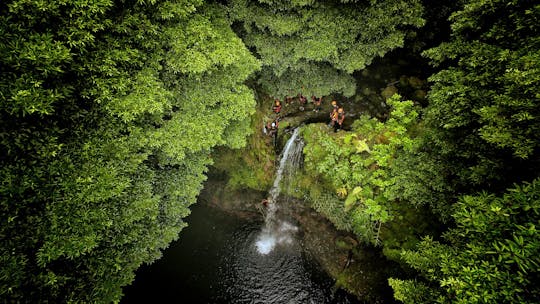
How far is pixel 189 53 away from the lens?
25.5 feet

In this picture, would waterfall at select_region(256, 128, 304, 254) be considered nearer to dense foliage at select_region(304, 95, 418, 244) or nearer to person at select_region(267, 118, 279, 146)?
person at select_region(267, 118, 279, 146)

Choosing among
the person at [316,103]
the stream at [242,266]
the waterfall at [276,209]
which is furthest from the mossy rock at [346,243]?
the person at [316,103]

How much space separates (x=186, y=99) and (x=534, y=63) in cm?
873

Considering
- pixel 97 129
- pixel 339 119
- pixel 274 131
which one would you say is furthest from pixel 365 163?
pixel 97 129

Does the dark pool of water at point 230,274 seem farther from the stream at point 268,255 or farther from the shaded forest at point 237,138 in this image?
the shaded forest at point 237,138

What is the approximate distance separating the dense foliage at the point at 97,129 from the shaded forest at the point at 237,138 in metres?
0.04

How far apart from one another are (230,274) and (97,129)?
8.21 metres

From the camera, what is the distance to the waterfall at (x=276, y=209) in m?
12.1

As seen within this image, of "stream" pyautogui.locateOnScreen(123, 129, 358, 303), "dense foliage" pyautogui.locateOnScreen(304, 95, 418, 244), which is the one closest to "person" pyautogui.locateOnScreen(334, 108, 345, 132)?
"dense foliage" pyautogui.locateOnScreen(304, 95, 418, 244)

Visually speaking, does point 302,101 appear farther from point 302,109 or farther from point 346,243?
Answer: point 346,243

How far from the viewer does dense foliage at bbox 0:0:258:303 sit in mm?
4984

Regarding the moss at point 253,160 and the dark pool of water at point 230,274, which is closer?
the dark pool of water at point 230,274

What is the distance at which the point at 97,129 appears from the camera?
6906 millimetres

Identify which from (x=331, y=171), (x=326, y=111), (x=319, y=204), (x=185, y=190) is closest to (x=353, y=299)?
(x=319, y=204)
